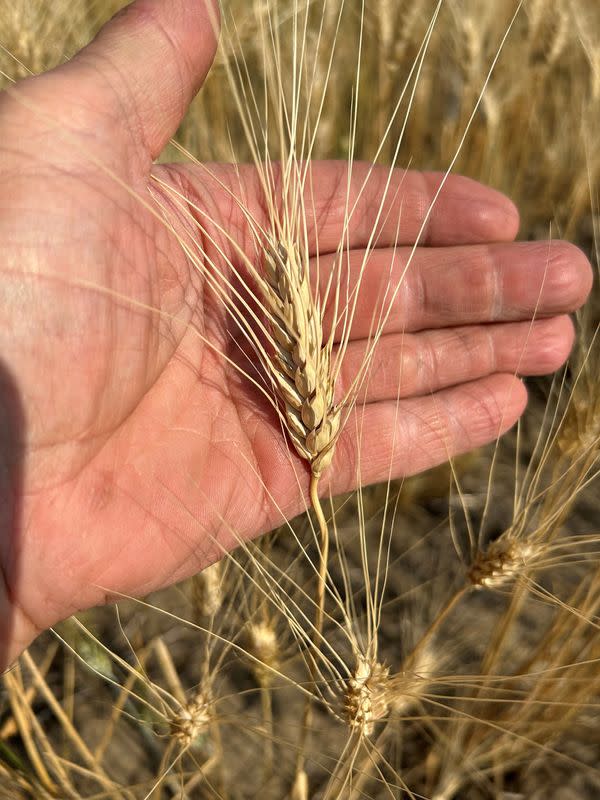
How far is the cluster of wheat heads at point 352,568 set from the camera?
96cm

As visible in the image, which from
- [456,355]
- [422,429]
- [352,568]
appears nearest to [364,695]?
[422,429]

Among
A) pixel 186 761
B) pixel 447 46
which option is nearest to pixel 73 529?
pixel 186 761

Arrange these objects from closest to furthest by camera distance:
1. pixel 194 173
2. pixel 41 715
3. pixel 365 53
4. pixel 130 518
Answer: pixel 130 518
pixel 194 173
pixel 41 715
pixel 365 53

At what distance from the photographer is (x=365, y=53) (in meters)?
1.81

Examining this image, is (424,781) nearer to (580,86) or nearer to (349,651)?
(349,651)

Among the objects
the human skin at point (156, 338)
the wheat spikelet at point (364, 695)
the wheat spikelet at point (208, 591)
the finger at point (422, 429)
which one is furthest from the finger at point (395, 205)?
the wheat spikelet at point (364, 695)

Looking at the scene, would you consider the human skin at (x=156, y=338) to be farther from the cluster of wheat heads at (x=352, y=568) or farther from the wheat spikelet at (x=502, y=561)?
the wheat spikelet at (x=502, y=561)

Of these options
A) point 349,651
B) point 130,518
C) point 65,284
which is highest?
point 65,284

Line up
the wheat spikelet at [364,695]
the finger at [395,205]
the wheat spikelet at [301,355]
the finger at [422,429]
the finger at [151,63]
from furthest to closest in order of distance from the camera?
the finger at [395,205]
the finger at [422,429]
the finger at [151,63]
the wheat spikelet at [301,355]
the wheat spikelet at [364,695]

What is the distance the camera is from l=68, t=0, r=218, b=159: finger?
3.48 feet

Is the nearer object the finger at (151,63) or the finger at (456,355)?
the finger at (151,63)

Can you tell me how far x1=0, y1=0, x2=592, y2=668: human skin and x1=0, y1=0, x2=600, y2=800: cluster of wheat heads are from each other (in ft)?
0.21

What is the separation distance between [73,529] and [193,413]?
0.85 ft

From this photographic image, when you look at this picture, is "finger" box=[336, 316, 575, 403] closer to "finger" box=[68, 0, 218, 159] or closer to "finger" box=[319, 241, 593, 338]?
"finger" box=[319, 241, 593, 338]
